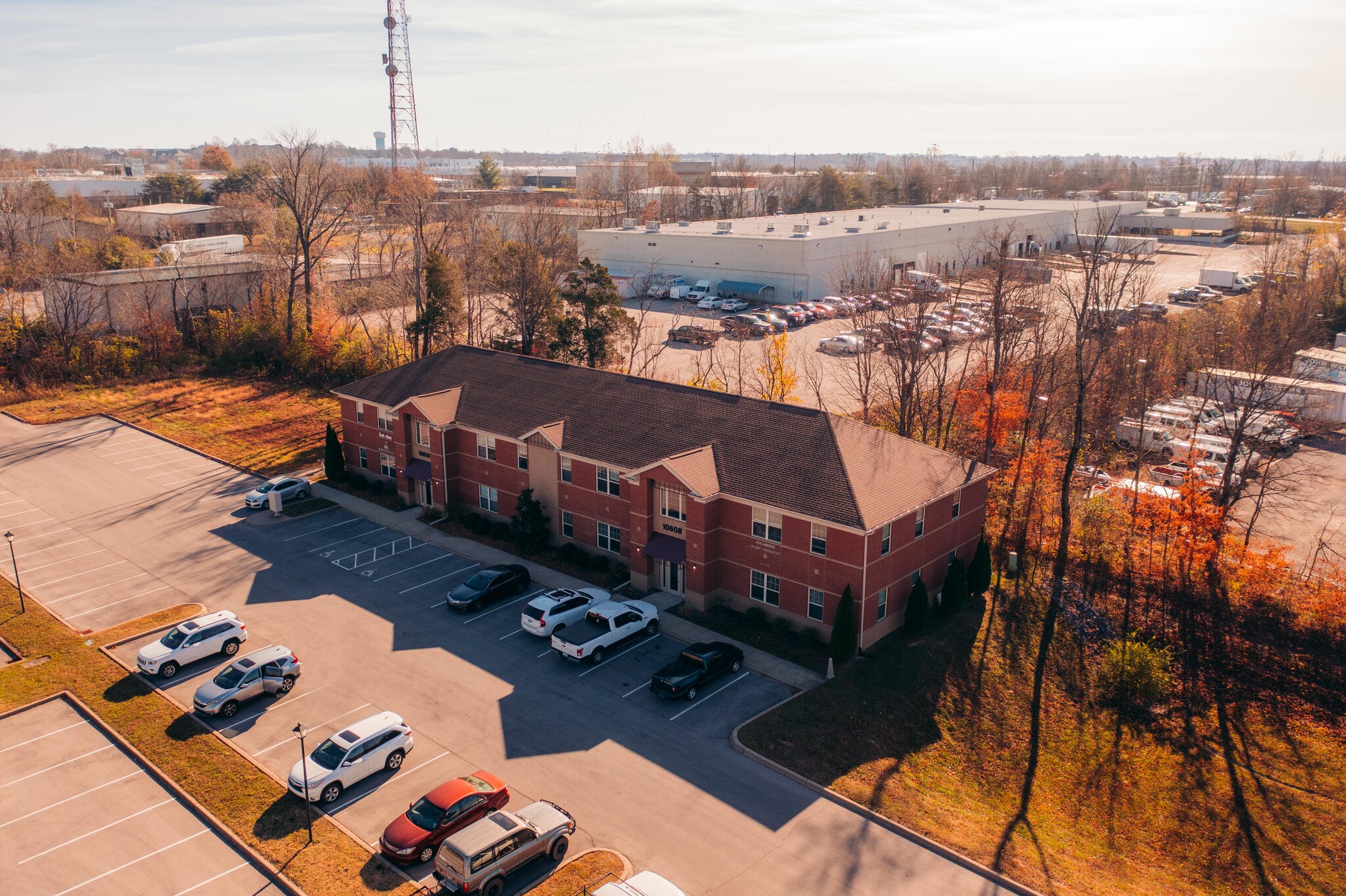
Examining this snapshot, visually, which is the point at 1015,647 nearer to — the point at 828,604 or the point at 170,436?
the point at 828,604

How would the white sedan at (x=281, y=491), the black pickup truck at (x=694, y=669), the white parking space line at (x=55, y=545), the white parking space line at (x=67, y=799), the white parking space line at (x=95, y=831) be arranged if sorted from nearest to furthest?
the white parking space line at (x=95, y=831) < the white parking space line at (x=67, y=799) < the black pickup truck at (x=694, y=669) < the white parking space line at (x=55, y=545) < the white sedan at (x=281, y=491)

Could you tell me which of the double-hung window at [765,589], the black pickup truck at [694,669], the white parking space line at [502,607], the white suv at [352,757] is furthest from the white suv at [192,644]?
the double-hung window at [765,589]

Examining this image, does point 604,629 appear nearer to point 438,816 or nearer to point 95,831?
point 438,816

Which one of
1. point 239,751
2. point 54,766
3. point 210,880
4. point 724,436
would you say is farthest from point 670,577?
point 54,766

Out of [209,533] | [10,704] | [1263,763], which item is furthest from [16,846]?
[1263,763]

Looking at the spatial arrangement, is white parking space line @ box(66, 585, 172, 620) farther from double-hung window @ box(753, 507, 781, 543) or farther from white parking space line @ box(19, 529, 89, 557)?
double-hung window @ box(753, 507, 781, 543)

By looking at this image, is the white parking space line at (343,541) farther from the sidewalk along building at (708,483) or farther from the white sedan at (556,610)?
the white sedan at (556,610)
